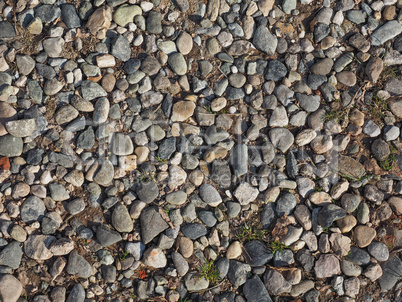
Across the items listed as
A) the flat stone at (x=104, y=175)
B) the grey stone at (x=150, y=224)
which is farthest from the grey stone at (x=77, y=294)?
the flat stone at (x=104, y=175)

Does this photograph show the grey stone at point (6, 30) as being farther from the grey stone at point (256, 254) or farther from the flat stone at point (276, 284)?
the flat stone at point (276, 284)

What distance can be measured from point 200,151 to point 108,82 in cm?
91

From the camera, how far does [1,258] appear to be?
2758mm

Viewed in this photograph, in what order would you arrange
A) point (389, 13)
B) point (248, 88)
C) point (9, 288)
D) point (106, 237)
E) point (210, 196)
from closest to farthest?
point (9, 288) → point (106, 237) → point (210, 196) → point (248, 88) → point (389, 13)

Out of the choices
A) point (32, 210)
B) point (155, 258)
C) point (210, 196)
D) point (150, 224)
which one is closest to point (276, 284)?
point (210, 196)

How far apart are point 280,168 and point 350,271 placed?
96 centimetres

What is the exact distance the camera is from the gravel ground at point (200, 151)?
2846 mm

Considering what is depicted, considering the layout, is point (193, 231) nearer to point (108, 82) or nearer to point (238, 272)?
point (238, 272)

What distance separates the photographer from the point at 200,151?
9.78 ft

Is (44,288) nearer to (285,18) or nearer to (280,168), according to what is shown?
(280,168)

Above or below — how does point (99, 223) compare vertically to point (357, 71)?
below

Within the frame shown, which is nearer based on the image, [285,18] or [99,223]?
[99,223]

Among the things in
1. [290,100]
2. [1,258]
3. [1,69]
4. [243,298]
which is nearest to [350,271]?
[243,298]

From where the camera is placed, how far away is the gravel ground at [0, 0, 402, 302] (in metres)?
2.85
